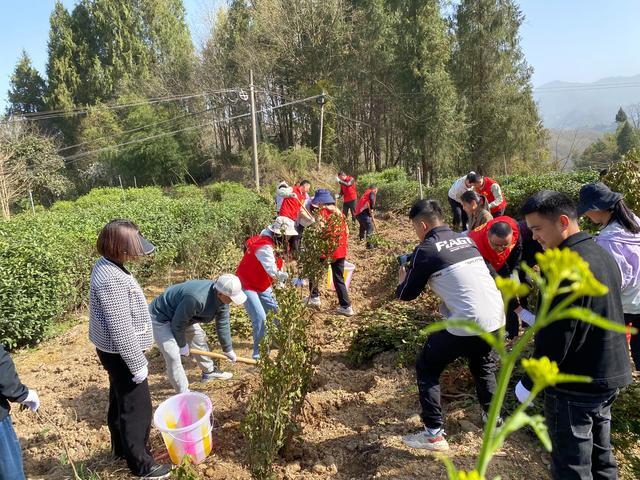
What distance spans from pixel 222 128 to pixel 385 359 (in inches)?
1175

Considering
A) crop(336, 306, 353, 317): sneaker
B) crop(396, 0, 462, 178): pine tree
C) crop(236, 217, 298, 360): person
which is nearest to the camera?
crop(236, 217, 298, 360): person

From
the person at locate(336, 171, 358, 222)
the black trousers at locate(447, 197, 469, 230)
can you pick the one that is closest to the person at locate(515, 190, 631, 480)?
the black trousers at locate(447, 197, 469, 230)

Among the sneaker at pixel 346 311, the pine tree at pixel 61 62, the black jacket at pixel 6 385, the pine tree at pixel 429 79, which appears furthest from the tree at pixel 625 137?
the pine tree at pixel 61 62

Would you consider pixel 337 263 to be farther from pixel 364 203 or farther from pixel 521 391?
pixel 364 203

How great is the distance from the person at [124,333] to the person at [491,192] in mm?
5241

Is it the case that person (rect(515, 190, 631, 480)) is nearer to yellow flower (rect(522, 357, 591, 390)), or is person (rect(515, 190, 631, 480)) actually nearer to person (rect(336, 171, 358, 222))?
yellow flower (rect(522, 357, 591, 390))

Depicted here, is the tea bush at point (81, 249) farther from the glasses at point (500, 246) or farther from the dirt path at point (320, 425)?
the glasses at point (500, 246)

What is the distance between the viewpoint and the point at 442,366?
2840 millimetres

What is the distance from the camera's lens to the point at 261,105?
2914cm

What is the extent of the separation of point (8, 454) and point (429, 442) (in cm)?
264

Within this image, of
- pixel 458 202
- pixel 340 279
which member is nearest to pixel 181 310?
pixel 340 279

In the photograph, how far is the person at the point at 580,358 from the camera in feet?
6.34

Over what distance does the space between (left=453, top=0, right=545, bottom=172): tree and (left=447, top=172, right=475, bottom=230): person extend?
1695 centimetres

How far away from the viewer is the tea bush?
530cm
